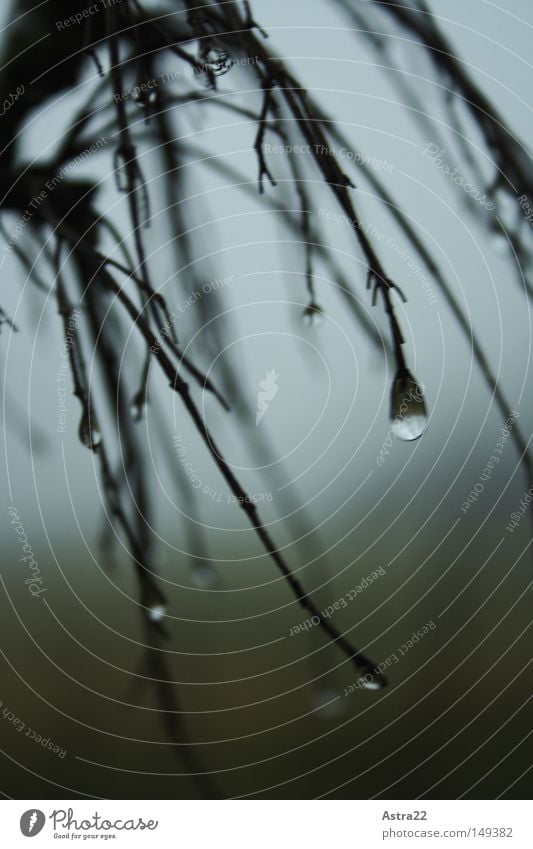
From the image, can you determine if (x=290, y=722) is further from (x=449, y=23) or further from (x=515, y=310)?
(x=449, y=23)

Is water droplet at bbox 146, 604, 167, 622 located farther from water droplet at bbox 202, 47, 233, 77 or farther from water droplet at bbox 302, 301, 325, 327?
water droplet at bbox 202, 47, 233, 77

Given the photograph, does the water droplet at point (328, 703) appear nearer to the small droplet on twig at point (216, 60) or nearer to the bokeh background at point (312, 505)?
the bokeh background at point (312, 505)

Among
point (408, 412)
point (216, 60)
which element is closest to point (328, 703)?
point (408, 412)

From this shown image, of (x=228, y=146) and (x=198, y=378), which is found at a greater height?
(x=228, y=146)

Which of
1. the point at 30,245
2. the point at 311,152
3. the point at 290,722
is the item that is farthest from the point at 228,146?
the point at 290,722
